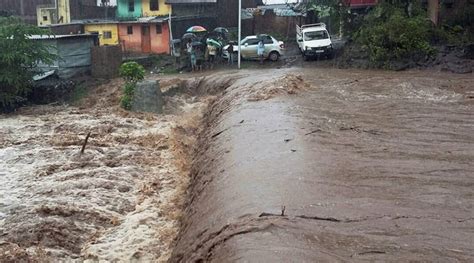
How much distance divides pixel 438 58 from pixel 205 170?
16.3 metres

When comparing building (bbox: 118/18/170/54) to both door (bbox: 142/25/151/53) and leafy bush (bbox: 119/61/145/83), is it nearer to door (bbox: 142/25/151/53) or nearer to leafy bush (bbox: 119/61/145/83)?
door (bbox: 142/25/151/53)

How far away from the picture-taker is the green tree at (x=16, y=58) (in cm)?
2265

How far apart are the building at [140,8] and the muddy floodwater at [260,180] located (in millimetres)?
16611

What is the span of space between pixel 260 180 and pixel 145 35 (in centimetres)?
2556

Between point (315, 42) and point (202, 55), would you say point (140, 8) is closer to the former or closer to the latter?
point (202, 55)

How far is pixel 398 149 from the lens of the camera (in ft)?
37.5

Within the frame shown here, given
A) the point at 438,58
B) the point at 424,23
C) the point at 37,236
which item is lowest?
the point at 37,236

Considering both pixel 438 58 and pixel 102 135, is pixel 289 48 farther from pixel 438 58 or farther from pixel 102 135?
pixel 102 135

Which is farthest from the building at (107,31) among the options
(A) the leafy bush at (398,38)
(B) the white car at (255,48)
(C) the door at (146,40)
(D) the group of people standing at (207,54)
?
(A) the leafy bush at (398,38)

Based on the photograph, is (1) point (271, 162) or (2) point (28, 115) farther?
(2) point (28, 115)

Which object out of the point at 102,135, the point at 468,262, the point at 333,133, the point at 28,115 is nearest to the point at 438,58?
the point at 333,133

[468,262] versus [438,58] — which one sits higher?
[438,58]

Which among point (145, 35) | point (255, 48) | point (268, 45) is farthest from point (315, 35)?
point (145, 35)

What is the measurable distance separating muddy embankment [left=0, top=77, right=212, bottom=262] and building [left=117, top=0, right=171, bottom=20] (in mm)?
15073
